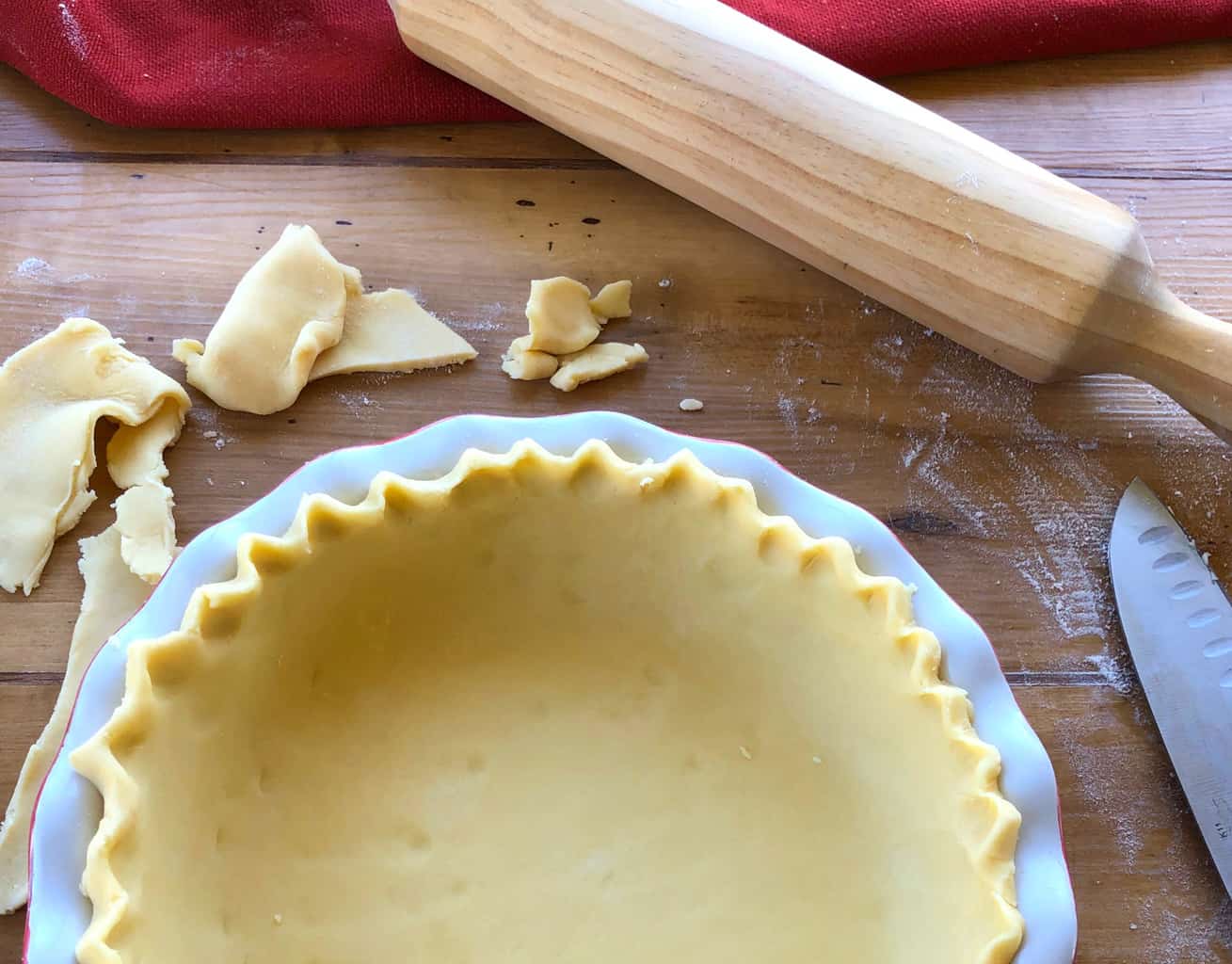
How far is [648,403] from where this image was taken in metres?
1.07

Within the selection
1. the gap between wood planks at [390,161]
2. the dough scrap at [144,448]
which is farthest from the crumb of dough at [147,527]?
the gap between wood planks at [390,161]

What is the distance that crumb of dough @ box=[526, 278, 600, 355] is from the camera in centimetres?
104

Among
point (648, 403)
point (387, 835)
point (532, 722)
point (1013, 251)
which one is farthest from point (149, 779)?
point (1013, 251)

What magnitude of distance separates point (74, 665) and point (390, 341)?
0.39 m

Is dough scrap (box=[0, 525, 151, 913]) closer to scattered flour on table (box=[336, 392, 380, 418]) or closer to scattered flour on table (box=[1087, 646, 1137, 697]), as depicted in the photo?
scattered flour on table (box=[336, 392, 380, 418])

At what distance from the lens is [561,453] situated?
93cm

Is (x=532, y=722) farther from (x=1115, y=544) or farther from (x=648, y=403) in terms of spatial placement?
(x=1115, y=544)

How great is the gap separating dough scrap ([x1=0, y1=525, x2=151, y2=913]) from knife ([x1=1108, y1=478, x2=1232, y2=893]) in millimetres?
881

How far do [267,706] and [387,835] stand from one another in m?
0.14

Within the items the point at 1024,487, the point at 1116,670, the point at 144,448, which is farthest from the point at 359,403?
the point at 1116,670

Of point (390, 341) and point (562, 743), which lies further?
point (390, 341)

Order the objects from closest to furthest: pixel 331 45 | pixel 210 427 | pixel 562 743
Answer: pixel 562 743 → pixel 210 427 → pixel 331 45

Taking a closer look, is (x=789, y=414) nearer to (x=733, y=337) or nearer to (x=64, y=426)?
(x=733, y=337)

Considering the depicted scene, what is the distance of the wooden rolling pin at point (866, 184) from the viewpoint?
3.23 ft
